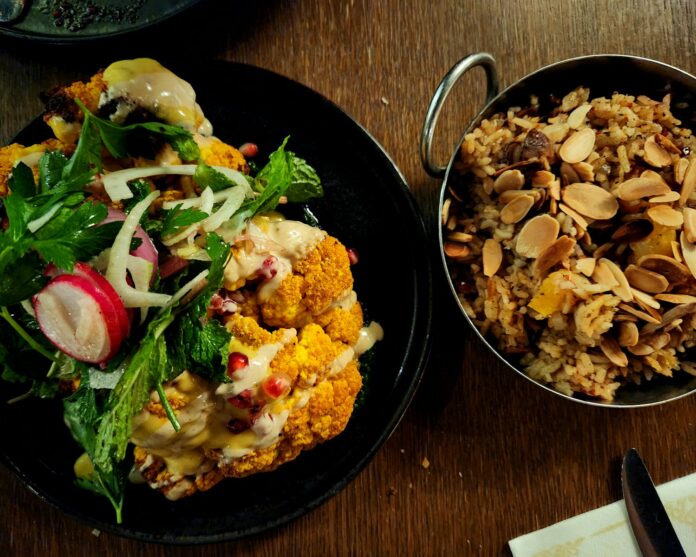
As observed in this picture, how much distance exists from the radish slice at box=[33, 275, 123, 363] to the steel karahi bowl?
543 millimetres

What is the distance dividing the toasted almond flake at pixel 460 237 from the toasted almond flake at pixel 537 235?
89 mm

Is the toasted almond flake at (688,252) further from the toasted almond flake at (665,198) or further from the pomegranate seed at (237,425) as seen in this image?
the pomegranate seed at (237,425)

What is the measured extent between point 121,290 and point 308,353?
12.7 inches

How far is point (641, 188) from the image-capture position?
3.32 ft

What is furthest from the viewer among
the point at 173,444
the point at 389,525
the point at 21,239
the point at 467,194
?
the point at 389,525

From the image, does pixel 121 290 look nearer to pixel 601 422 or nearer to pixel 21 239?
pixel 21 239

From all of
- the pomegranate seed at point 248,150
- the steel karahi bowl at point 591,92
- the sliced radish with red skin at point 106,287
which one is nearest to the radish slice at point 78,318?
the sliced radish with red skin at point 106,287

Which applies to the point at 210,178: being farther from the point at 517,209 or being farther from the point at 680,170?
the point at 680,170

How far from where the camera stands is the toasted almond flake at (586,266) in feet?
3.32

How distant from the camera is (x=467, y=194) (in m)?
1.13

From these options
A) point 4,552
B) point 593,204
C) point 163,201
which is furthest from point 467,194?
point 4,552

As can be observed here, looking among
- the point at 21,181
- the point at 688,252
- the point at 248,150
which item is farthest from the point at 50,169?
the point at 688,252

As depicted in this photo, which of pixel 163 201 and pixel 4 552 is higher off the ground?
pixel 163 201

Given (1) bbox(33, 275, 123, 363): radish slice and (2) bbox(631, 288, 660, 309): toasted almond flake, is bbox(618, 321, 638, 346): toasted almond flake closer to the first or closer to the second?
(2) bbox(631, 288, 660, 309): toasted almond flake
